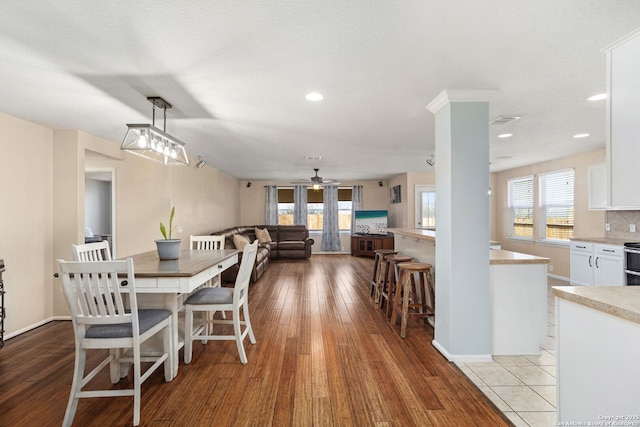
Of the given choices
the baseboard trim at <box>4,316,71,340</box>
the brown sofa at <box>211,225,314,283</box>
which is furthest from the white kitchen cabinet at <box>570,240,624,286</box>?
the baseboard trim at <box>4,316,71,340</box>

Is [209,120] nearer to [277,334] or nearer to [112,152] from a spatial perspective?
[112,152]

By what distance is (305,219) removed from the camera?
9852mm

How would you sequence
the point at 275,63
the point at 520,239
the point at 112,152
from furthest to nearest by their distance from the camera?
the point at 520,239, the point at 112,152, the point at 275,63

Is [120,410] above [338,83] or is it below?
below

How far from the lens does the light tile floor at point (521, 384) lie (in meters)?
2.00

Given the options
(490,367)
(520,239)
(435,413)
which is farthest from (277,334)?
(520,239)

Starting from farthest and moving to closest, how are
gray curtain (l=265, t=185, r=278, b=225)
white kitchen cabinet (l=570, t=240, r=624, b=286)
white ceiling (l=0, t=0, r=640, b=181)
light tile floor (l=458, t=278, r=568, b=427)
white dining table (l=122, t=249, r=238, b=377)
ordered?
gray curtain (l=265, t=185, r=278, b=225) < white kitchen cabinet (l=570, t=240, r=624, b=286) < white dining table (l=122, t=249, r=238, b=377) < light tile floor (l=458, t=278, r=568, b=427) < white ceiling (l=0, t=0, r=640, b=181)

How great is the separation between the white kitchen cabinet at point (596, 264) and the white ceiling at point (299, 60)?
1835 mm

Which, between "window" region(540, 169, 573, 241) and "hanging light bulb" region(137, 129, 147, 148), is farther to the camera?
"window" region(540, 169, 573, 241)

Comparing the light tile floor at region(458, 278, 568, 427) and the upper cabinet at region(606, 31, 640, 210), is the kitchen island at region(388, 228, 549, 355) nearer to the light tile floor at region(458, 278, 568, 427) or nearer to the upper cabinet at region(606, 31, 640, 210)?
the light tile floor at region(458, 278, 568, 427)

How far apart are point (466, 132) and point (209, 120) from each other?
2.65 meters

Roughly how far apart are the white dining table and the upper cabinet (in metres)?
2.54

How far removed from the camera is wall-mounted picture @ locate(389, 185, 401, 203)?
8766 millimetres

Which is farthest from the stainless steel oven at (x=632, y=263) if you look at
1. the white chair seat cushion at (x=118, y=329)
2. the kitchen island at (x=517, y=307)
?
the white chair seat cushion at (x=118, y=329)
